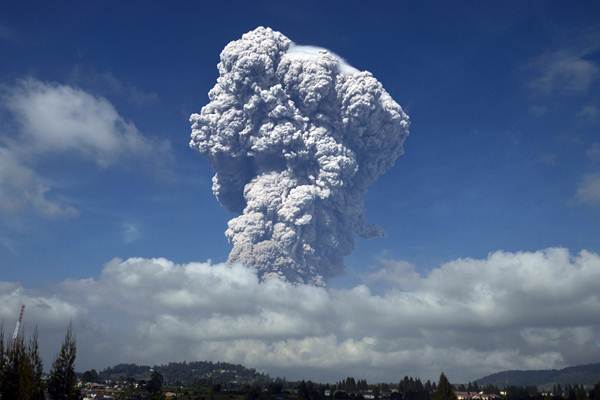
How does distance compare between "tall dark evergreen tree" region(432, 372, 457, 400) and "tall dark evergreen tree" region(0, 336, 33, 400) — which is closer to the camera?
"tall dark evergreen tree" region(0, 336, 33, 400)

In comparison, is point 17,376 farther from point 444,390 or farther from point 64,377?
point 444,390

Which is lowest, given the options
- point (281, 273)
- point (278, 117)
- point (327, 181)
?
point (281, 273)

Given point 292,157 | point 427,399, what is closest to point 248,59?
point 292,157

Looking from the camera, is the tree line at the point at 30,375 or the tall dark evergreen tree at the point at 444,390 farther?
the tall dark evergreen tree at the point at 444,390

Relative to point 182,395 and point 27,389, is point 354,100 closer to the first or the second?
point 182,395

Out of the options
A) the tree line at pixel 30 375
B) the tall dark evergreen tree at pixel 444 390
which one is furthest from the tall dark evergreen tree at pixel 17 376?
the tall dark evergreen tree at pixel 444 390

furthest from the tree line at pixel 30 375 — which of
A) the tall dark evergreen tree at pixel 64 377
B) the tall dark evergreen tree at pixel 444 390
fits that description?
the tall dark evergreen tree at pixel 444 390

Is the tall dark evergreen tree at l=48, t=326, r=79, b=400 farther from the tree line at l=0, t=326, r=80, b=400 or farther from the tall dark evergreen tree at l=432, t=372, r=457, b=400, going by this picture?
the tall dark evergreen tree at l=432, t=372, r=457, b=400

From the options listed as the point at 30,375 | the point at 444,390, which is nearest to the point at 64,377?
the point at 30,375

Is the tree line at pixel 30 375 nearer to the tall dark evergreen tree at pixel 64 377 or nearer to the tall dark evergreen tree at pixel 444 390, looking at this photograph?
the tall dark evergreen tree at pixel 64 377

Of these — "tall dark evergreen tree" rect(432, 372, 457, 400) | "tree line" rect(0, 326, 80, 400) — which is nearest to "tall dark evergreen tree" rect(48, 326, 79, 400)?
"tree line" rect(0, 326, 80, 400)

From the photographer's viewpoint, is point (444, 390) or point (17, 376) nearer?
point (17, 376)
